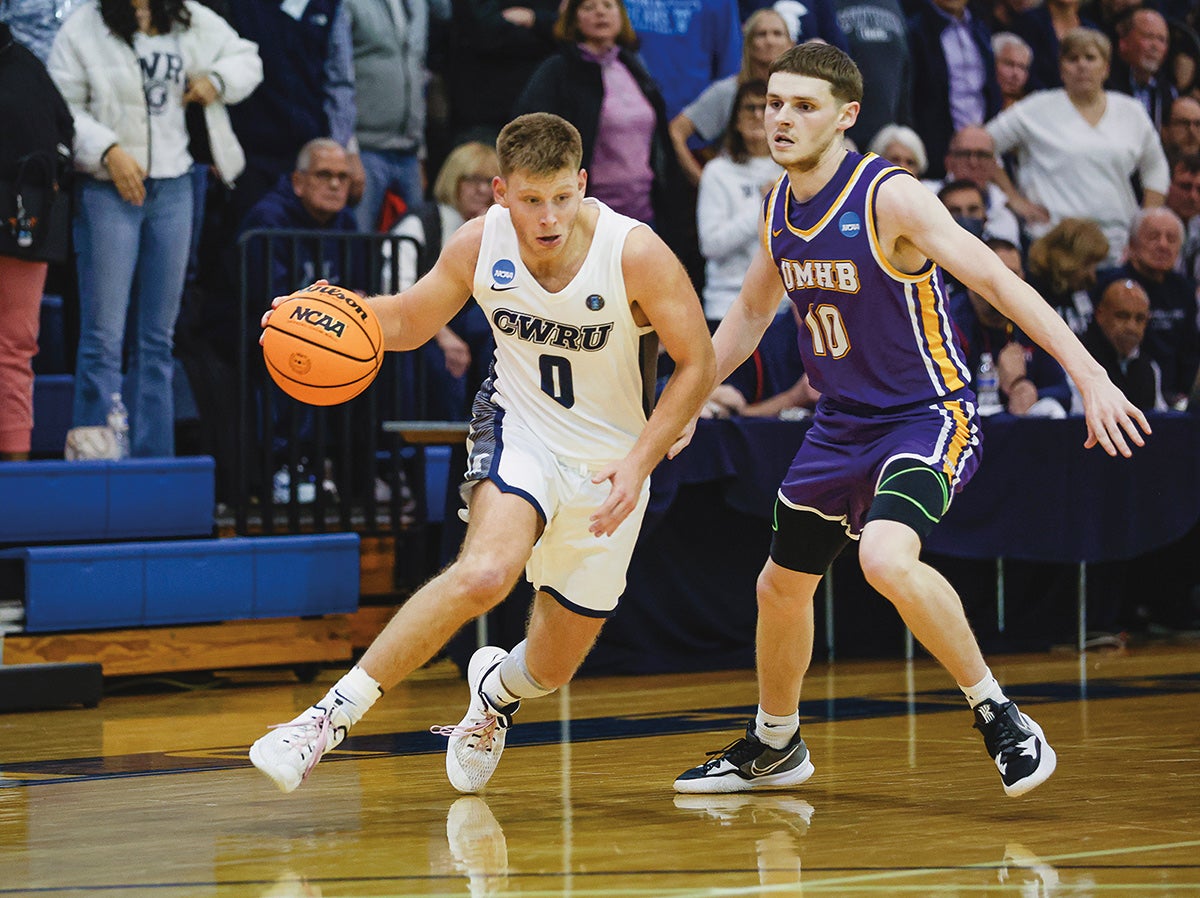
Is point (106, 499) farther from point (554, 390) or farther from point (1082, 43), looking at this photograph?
point (1082, 43)

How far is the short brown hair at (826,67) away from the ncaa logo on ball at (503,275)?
84 centimetres

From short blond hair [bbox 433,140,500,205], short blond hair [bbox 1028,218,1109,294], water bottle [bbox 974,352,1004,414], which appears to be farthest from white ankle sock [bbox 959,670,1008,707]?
short blond hair [bbox 1028,218,1109,294]

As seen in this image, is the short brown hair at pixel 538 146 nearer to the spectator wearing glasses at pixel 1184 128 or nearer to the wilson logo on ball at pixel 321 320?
the wilson logo on ball at pixel 321 320

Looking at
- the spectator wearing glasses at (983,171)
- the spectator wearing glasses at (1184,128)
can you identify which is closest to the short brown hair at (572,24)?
the spectator wearing glasses at (983,171)

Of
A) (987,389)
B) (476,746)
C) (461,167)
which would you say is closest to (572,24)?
(461,167)

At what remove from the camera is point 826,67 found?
4.37 m

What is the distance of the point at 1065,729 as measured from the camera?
18.9 feet

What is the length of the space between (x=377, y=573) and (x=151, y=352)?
1.55 m

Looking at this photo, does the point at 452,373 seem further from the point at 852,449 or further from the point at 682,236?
the point at 852,449

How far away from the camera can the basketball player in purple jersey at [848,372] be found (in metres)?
4.19

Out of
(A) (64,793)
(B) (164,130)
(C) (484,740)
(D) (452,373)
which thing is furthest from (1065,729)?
(B) (164,130)

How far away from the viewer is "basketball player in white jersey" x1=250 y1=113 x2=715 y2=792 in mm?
4254

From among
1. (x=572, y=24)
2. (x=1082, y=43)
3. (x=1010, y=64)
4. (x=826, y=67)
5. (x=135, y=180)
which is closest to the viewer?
(x=826, y=67)

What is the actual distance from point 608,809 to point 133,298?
172 inches
